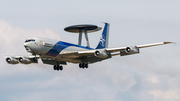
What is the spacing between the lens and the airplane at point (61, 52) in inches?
2980

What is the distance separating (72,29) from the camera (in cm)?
10188

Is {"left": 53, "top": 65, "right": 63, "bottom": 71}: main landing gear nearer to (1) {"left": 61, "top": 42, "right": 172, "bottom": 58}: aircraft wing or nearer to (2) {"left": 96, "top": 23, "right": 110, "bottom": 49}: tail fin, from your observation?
(1) {"left": 61, "top": 42, "right": 172, "bottom": 58}: aircraft wing

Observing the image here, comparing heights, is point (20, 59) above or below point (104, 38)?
below

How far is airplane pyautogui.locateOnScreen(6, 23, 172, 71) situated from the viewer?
2980 inches

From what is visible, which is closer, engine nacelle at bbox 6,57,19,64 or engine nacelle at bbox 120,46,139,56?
engine nacelle at bbox 120,46,139,56

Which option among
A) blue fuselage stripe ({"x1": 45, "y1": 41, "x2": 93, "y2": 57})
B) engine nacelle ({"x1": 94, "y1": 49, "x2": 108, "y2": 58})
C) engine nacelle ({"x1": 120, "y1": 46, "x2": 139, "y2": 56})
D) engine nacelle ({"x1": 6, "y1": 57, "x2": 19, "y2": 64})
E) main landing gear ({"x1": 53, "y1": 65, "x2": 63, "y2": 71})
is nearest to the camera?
engine nacelle ({"x1": 120, "y1": 46, "x2": 139, "y2": 56})

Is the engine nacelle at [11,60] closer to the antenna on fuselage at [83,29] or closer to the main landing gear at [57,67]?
the main landing gear at [57,67]

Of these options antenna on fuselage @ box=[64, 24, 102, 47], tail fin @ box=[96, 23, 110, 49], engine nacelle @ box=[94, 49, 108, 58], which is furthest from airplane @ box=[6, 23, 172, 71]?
antenna on fuselage @ box=[64, 24, 102, 47]

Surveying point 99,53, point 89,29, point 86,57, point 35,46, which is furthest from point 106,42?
point 35,46

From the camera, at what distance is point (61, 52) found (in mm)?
80000

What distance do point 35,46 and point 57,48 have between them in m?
5.79

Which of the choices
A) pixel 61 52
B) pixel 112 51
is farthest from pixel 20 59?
pixel 112 51

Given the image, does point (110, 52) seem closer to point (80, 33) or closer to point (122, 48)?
point (122, 48)

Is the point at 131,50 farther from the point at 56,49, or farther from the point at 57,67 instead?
the point at 57,67
